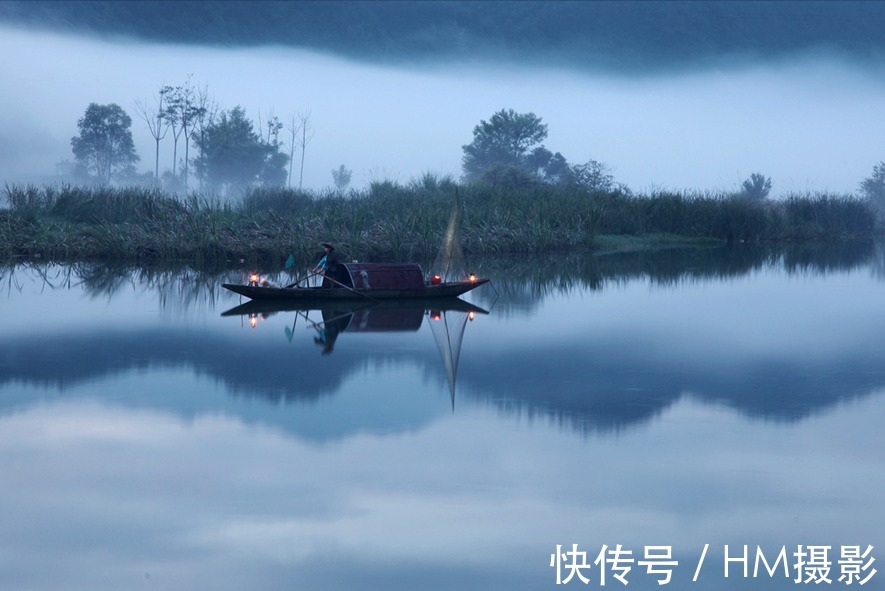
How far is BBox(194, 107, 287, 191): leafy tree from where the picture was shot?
Result: 106m

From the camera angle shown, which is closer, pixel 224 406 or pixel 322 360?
pixel 224 406

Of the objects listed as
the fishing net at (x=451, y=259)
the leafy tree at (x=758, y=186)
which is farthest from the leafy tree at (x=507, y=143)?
the fishing net at (x=451, y=259)

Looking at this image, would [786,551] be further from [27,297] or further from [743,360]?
[27,297]

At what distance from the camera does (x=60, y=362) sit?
13766mm

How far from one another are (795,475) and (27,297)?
16.1 meters

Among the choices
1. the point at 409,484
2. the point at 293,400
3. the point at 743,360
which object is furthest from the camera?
the point at 743,360

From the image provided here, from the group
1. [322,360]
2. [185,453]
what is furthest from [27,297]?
[185,453]

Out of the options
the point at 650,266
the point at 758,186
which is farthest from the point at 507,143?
the point at 650,266

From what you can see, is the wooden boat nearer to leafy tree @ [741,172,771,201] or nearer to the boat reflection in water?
the boat reflection in water

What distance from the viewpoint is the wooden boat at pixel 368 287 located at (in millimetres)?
18938

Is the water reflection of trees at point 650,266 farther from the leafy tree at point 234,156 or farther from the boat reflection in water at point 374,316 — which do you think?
the leafy tree at point 234,156

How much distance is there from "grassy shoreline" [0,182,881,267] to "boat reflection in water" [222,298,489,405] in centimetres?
304

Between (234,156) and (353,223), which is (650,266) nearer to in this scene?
(353,223)

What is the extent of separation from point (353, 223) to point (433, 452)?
21067 mm
